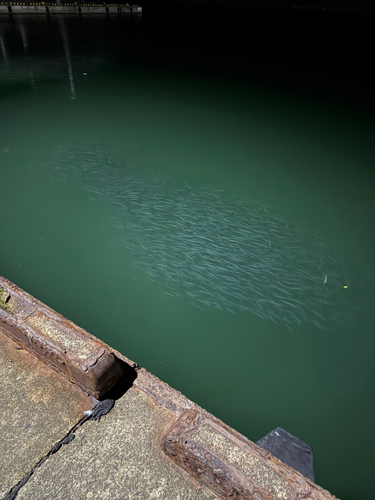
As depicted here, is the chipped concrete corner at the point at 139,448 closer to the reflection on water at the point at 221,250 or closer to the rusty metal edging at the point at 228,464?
the rusty metal edging at the point at 228,464

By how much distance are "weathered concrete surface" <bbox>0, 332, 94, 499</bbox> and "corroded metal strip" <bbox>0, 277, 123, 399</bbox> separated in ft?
0.25

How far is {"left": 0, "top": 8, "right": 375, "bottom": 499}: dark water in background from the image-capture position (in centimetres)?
324

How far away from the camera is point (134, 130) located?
8.02m

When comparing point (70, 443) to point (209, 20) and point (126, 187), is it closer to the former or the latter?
point (126, 187)

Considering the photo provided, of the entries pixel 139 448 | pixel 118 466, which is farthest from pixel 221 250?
pixel 118 466

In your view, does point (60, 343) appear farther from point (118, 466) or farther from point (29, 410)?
A: point (118, 466)

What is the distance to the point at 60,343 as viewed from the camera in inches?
89.4

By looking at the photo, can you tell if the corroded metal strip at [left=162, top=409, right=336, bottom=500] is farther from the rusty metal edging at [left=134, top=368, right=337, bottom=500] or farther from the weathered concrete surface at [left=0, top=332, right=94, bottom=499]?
the weathered concrete surface at [left=0, top=332, right=94, bottom=499]

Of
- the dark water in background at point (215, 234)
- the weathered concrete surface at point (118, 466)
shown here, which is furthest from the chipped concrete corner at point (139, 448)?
the dark water in background at point (215, 234)

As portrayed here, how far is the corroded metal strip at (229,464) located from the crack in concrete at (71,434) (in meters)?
0.46

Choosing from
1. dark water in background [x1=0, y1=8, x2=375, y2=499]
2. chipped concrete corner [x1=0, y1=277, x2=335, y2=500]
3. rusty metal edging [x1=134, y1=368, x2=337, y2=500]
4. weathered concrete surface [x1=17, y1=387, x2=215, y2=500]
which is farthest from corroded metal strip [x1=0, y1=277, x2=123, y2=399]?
dark water in background [x1=0, y1=8, x2=375, y2=499]

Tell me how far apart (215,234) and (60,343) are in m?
3.18

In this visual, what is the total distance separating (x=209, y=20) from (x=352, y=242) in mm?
25493

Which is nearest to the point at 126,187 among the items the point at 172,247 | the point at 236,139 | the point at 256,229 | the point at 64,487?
the point at 172,247
